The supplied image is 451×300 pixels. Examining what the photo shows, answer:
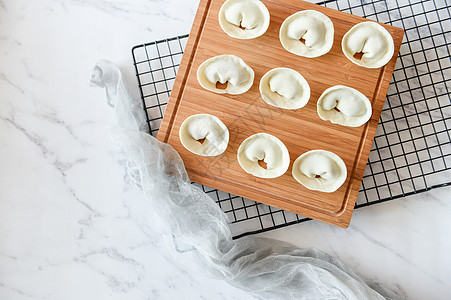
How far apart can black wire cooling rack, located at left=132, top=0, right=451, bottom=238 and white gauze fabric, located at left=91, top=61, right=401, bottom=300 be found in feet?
0.24

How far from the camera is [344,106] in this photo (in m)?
0.99

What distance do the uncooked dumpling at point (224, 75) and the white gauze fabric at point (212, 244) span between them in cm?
17

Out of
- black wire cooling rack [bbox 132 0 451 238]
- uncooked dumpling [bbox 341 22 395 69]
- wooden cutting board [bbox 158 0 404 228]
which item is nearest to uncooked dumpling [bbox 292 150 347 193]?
wooden cutting board [bbox 158 0 404 228]

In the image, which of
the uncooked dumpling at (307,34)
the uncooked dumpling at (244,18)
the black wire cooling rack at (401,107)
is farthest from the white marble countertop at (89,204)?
Result: the uncooked dumpling at (307,34)

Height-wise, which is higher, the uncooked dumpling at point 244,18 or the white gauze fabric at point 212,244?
the uncooked dumpling at point 244,18

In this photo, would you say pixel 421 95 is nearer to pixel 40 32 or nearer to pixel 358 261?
pixel 358 261

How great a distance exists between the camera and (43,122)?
1126 mm

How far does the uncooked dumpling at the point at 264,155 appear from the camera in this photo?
99 centimetres

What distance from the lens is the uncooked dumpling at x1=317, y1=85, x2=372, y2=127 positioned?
0.99m

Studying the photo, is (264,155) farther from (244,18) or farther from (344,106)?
(244,18)

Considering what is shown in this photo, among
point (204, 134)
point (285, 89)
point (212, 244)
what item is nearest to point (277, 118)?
point (285, 89)

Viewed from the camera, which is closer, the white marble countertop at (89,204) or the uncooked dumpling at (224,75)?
the uncooked dumpling at (224,75)

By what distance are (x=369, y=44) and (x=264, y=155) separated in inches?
13.3

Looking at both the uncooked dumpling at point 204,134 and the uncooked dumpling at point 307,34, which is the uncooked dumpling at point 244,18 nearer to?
the uncooked dumpling at point 307,34
